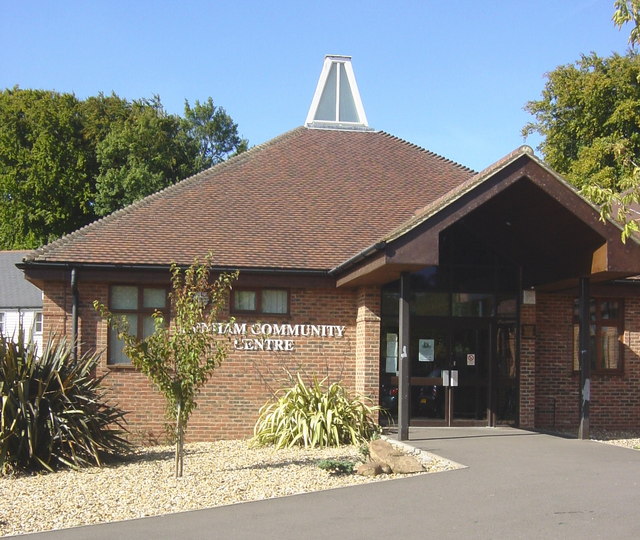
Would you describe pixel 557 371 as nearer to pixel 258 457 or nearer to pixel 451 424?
pixel 451 424

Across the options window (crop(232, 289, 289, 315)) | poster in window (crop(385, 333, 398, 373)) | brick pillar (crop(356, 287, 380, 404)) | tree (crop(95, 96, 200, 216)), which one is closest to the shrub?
brick pillar (crop(356, 287, 380, 404))

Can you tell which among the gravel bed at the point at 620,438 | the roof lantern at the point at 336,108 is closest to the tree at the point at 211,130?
the roof lantern at the point at 336,108

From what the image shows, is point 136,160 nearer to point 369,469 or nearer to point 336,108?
point 336,108

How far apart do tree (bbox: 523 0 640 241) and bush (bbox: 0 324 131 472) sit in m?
20.8

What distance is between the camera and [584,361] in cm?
1457

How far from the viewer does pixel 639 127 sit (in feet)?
104

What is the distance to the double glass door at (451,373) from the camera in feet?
53.8

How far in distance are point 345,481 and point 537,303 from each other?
25.8 ft

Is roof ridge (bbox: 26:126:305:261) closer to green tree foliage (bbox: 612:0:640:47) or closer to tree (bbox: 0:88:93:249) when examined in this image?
green tree foliage (bbox: 612:0:640:47)

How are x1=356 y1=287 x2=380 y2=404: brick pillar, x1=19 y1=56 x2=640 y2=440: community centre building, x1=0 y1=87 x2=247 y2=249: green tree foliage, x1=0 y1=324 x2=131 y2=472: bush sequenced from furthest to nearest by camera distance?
x1=0 y1=87 x2=247 y2=249: green tree foliage → x1=19 y1=56 x2=640 y2=440: community centre building → x1=356 y1=287 x2=380 y2=404: brick pillar → x1=0 y1=324 x2=131 y2=472: bush

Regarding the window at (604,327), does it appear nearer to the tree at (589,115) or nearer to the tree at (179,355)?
the tree at (179,355)

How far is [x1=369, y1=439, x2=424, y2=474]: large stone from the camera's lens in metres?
11.1

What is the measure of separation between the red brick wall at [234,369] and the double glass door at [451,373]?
112 cm

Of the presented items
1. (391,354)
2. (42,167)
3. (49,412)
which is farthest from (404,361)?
(42,167)
